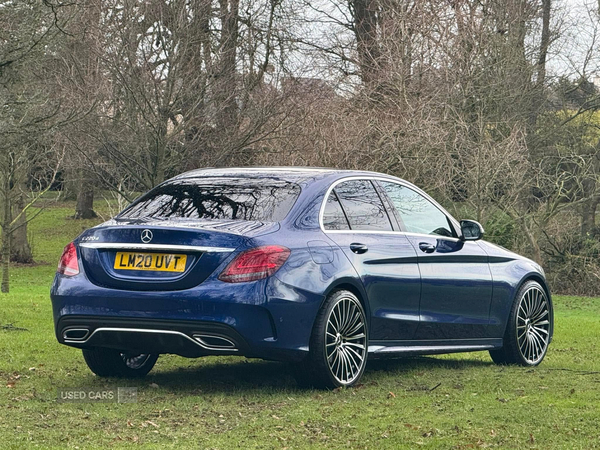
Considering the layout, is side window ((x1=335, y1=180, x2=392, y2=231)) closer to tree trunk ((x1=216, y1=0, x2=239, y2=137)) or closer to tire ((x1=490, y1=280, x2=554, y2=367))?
tire ((x1=490, y1=280, x2=554, y2=367))

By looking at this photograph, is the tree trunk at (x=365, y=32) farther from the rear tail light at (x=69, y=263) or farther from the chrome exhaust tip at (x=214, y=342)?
the chrome exhaust tip at (x=214, y=342)

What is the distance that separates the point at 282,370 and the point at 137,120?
7901 mm

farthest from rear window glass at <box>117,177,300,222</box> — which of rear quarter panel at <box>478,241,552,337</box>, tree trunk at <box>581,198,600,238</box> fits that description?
tree trunk at <box>581,198,600,238</box>

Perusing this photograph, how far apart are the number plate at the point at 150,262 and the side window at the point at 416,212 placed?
2229mm

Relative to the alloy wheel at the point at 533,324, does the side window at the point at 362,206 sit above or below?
above

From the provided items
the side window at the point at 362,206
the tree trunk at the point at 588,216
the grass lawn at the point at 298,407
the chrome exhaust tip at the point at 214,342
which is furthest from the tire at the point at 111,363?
the tree trunk at the point at 588,216

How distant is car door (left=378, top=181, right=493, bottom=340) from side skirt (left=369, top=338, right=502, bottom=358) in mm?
53

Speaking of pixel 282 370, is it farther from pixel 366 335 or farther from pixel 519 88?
pixel 519 88

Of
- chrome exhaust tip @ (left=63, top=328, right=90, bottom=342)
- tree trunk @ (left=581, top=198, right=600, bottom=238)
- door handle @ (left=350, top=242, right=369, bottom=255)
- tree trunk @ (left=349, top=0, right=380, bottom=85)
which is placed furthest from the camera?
tree trunk @ (left=581, top=198, right=600, bottom=238)

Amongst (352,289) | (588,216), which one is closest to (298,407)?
(352,289)

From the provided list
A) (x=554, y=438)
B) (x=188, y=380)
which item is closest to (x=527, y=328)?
(x=188, y=380)

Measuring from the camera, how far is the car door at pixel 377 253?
791 centimetres

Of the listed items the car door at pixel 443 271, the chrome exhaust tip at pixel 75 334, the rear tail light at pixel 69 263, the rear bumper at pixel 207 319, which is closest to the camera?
the rear bumper at pixel 207 319

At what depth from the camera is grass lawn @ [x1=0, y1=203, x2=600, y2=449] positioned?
228 inches
